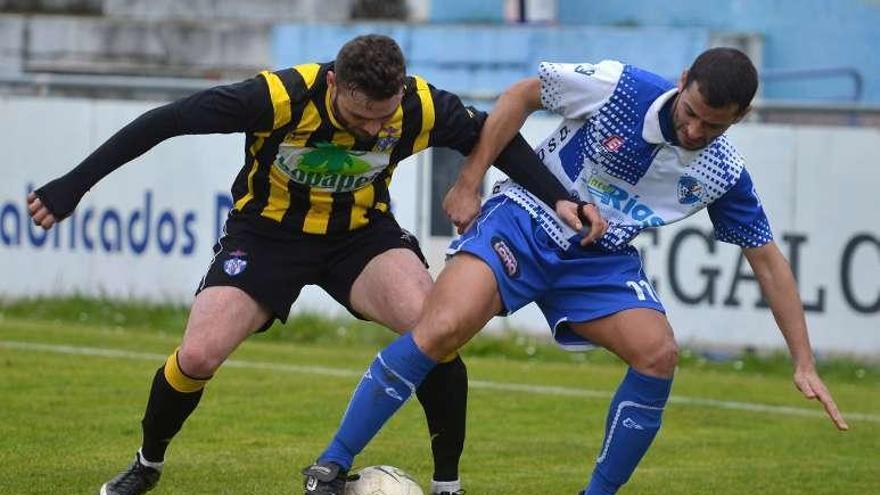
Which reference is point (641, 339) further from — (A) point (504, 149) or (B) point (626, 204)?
(A) point (504, 149)

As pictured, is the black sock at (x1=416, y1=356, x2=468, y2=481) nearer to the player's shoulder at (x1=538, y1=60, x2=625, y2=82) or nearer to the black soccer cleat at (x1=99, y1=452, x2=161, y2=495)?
the black soccer cleat at (x1=99, y1=452, x2=161, y2=495)

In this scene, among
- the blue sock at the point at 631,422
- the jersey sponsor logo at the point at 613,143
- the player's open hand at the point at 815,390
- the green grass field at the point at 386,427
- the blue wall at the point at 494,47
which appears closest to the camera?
the player's open hand at the point at 815,390

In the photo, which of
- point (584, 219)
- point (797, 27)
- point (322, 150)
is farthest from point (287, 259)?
point (797, 27)

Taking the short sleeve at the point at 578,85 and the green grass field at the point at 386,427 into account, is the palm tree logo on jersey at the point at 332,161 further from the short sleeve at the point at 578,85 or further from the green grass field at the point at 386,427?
the green grass field at the point at 386,427

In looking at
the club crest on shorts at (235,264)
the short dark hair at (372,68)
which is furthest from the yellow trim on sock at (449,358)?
the short dark hair at (372,68)

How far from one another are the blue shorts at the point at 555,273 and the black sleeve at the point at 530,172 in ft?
0.35

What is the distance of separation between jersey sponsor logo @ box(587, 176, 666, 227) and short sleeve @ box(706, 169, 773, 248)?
244mm

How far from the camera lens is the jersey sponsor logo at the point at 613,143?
22.9 feet

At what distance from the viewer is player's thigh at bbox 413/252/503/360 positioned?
6707 millimetres

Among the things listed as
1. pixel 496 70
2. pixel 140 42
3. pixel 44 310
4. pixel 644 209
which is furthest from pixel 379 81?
pixel 140 42

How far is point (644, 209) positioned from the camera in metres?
7.11

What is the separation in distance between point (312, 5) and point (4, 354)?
39.0ft

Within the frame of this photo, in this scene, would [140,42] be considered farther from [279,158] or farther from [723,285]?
[279,158]

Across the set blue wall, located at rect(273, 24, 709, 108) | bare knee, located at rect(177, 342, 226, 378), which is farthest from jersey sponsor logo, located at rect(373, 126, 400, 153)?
blue wall, located at rect(273, 24, 709, 108)
